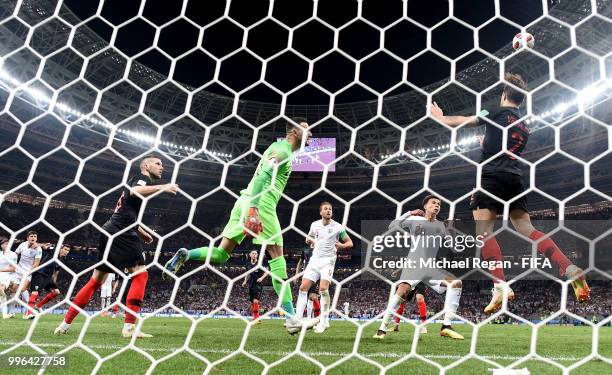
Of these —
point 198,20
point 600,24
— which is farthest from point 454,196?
point 198,20

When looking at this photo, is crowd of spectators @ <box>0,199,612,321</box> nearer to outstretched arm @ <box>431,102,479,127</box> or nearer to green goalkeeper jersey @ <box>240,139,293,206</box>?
green goalkeeper jersey @ <box>240,139,293,206</box>

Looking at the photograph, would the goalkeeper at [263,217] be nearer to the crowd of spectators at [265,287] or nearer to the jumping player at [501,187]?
the jumping player at [501,187]

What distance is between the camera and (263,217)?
3785 mm

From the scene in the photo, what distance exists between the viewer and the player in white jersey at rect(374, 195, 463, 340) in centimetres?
450

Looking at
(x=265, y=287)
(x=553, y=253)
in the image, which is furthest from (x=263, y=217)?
(x=265, y=287)

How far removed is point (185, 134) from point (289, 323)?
20060 mm

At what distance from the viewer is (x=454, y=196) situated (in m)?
22.7

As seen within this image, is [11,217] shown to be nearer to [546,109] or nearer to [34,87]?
[34,87]

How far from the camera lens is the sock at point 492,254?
A: 10.3 ft

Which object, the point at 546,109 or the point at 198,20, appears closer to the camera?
the point at 198,20

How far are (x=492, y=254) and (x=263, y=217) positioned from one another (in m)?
1.86

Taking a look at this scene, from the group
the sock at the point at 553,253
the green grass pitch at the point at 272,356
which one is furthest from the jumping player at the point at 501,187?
the green grass pitch at the point at 272,356

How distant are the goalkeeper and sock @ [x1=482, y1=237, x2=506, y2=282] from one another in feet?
5.14

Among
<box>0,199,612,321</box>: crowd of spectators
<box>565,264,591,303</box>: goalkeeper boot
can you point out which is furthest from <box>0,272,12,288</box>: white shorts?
<box>0,199,612,321</box>: crowd of spectators
